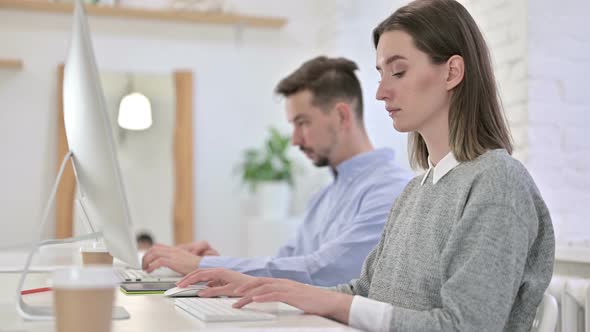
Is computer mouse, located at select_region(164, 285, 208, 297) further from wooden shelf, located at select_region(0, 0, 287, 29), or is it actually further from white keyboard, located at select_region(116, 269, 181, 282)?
wooden shelf, located at select_region(0, 0, 287, 29)

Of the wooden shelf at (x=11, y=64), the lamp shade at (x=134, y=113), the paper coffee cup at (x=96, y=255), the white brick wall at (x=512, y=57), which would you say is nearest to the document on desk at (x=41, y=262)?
the paper coffee cup at (x=96, y=255)

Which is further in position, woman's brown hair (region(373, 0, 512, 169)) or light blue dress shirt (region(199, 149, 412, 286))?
light blue dress shirt (region(199, 149, 412, 286))

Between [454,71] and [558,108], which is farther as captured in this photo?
[558,108]

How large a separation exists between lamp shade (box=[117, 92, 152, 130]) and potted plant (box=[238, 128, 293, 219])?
70 centimetres

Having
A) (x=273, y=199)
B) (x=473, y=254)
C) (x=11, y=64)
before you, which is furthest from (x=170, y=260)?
(x=11, y=64)

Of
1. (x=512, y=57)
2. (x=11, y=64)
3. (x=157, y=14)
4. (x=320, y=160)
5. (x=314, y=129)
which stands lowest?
(x=320, y=160)

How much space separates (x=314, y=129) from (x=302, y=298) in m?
1.46

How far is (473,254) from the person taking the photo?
1.17m

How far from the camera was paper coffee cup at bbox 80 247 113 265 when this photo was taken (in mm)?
1732

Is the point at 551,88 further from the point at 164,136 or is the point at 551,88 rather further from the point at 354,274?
the point at 164,136

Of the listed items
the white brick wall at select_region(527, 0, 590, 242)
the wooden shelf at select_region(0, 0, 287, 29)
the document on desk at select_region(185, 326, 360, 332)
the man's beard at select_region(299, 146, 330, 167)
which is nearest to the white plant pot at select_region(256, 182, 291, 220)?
the wooden shelf at select_region(0, 0, 287, 29)

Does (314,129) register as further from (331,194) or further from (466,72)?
(466,72)

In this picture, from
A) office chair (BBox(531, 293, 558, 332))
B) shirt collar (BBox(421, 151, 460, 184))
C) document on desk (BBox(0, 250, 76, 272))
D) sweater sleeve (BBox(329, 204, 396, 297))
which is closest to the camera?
office chair (BBox(531, 293, 558, 332))

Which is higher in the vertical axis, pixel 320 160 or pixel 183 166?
pixel 320 160
